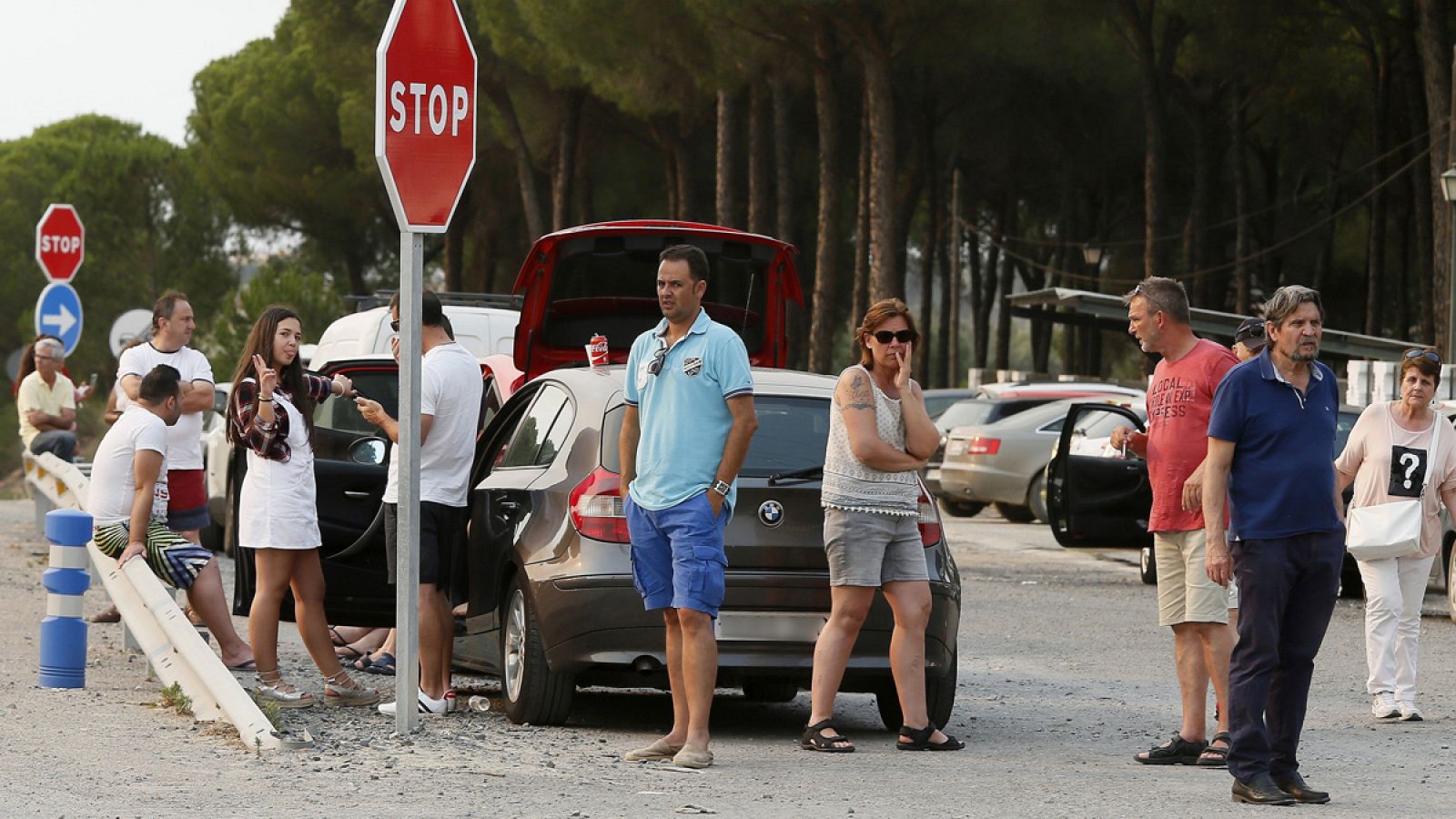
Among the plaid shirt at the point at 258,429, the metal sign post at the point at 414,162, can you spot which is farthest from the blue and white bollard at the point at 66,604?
the metal sign post at the point at 414,162

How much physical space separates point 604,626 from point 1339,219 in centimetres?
4469

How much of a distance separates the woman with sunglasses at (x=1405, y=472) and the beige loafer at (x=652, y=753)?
392 cm

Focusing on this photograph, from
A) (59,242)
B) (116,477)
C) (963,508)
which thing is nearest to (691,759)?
(116,477)

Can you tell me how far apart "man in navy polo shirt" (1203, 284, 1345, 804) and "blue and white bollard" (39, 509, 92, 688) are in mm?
5313

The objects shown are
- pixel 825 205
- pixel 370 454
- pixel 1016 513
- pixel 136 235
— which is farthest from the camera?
pixel 136 235

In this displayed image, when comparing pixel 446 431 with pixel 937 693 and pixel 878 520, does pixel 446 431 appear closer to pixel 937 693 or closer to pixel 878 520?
pixel 878 520

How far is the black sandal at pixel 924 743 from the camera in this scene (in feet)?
27.3

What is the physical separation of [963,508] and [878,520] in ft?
63.3

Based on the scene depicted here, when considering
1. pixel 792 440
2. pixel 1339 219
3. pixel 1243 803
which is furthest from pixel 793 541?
pixel 1339 219

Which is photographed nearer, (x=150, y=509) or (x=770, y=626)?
(x=770, y=626)

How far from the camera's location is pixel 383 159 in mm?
7812

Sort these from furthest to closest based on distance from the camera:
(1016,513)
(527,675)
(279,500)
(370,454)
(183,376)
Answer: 1. (1016,513)
2. (183,376)
3. (370,454)
4. (279,500)
5. (527,675)

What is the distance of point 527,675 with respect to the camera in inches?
336

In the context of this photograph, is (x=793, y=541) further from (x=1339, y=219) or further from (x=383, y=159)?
(x=1339, y=219)
